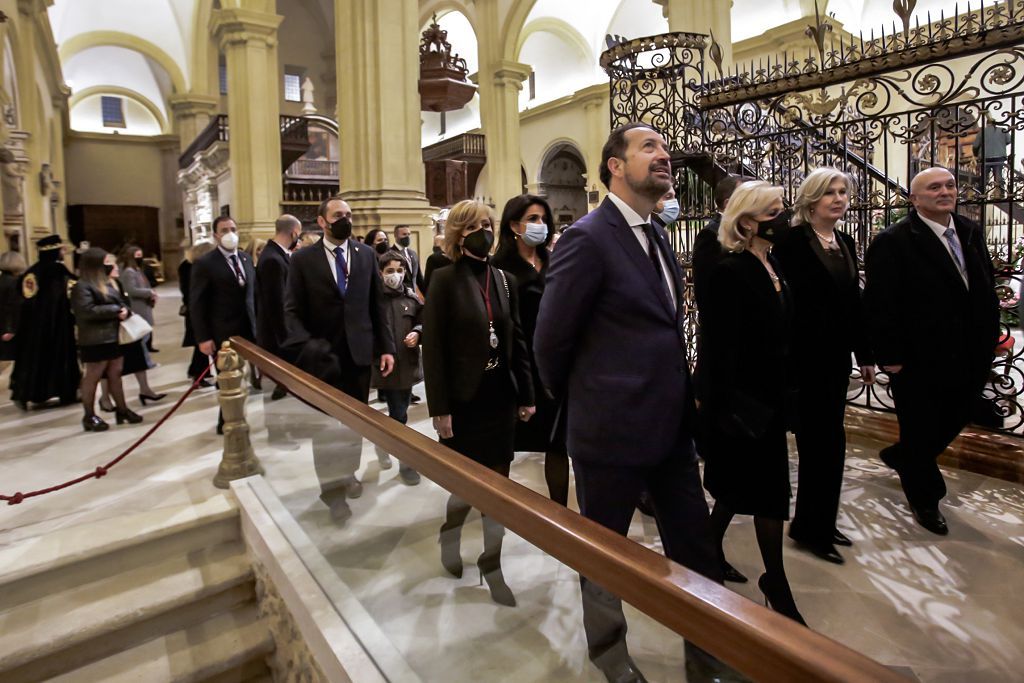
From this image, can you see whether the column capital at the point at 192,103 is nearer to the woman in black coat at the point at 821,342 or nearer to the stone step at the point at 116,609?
the stone step at the point at 116,609

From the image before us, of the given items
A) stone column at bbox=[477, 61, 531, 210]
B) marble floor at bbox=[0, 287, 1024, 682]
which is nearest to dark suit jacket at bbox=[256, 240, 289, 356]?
marble floor at bbox=[0, 287, 1024, 682]

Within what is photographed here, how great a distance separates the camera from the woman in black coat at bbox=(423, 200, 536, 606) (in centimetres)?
288

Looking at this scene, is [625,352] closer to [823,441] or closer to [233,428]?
[823,441]

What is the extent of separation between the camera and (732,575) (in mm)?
2896

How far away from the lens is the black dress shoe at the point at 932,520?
3.28m

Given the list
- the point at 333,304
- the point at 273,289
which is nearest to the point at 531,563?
the point at 333,304

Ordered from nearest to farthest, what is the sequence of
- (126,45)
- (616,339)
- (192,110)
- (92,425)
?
1. (616,339)
2. (92,425)
3. (192,110)
4. (126,45)

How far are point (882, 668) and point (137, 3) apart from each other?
2814 cm

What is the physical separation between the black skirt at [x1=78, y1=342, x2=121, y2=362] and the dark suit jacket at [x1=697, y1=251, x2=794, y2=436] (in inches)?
191

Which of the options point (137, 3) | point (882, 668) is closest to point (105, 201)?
point (137, 3)

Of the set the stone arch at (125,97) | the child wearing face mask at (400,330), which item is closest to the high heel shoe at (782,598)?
the child wearing face mask at (400,330)

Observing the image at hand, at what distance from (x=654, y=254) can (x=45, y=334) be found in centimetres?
611

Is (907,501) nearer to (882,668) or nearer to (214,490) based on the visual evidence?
(882,668)

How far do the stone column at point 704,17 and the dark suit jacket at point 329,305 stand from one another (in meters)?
6.78
